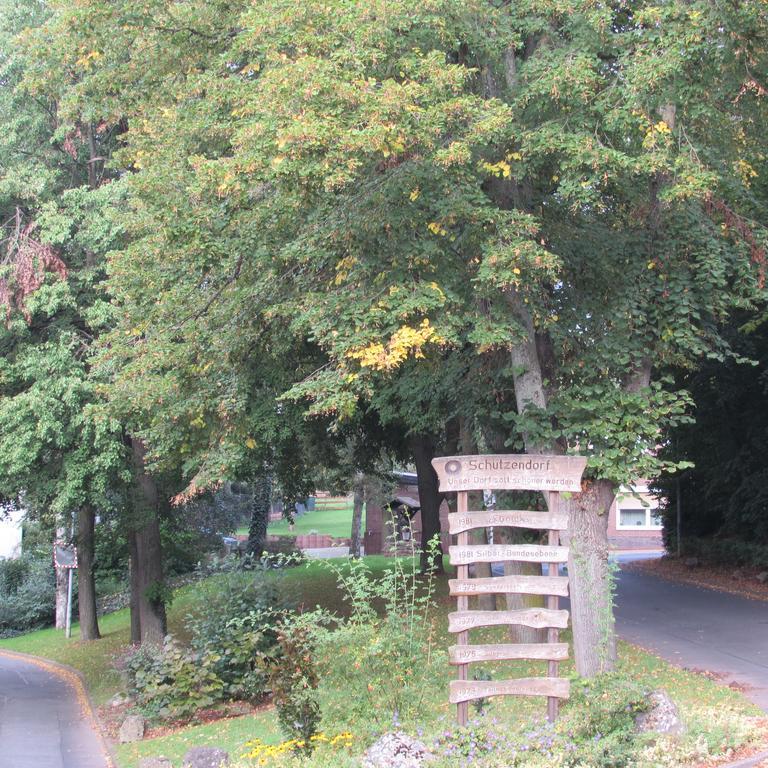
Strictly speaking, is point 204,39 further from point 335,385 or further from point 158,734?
point 158,734

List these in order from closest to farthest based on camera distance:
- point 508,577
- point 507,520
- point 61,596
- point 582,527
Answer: point 508,577 < point 507,520 < point 582,527 < point 61,596

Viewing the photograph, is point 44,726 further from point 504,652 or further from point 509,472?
point 509,472

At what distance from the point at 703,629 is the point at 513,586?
31.3 feet

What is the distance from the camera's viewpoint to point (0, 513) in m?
30.9

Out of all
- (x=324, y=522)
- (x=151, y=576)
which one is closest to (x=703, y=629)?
(x=151, y=576)

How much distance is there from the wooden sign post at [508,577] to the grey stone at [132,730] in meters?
8.79

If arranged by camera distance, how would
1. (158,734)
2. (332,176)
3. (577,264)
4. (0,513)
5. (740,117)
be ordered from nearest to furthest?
1. (332,176)
2. (577,264)
3. (740,117)
4. (158,734)
5. (0,513)

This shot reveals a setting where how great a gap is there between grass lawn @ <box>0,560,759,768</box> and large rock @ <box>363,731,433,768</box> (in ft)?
1.62

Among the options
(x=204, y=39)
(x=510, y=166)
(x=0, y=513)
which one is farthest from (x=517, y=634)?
(x=0, y=513)

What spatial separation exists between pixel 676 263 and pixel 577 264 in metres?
1.25

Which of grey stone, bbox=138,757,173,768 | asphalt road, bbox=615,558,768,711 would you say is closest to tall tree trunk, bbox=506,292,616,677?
asphalt road, bbox=615,558,768,711

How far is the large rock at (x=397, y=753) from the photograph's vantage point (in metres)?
6.90

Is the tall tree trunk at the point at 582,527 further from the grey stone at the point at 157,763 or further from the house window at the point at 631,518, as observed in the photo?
the house window at the point at 631,518

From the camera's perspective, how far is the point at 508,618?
27.1 ft
